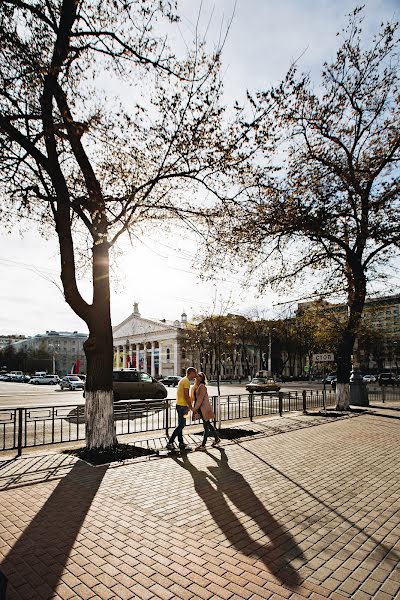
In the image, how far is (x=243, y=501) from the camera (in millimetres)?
5562

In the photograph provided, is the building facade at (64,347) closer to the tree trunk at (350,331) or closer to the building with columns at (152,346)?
the building with columns at (152,346)

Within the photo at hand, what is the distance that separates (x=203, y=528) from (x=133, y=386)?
18.0 metres

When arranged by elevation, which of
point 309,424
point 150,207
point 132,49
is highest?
point 132,49

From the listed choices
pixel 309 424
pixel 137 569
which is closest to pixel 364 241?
pixel 309 424

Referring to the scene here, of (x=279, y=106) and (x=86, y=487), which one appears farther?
(x=279, y=106)

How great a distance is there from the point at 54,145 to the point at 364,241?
45.0 feet

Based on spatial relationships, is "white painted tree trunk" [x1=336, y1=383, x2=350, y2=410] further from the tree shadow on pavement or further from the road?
the tree shadow on pavement

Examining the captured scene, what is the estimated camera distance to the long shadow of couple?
12.5 ft

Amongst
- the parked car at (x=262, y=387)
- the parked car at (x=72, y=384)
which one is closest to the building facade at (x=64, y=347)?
the parked car at (x=72, y=384)

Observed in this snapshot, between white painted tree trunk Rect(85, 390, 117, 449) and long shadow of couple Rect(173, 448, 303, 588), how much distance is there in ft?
6.75

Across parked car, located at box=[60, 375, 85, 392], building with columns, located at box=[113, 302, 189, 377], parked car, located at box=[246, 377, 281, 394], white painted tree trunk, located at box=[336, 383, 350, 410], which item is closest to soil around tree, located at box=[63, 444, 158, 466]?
white painted tree trunk, located at box=[336, 383, 350, 410]

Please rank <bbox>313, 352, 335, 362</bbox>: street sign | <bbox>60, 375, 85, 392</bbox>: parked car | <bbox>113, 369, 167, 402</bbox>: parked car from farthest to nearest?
<bbox>60, 375, 85, 392</bbox>: parked car < <bbox>113, 369, 167, 402</bbox>: parked car < <bbox>313, 352, 335, 362</bbox>: street sign

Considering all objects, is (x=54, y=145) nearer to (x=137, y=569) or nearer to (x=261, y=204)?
(x=261, y=204)

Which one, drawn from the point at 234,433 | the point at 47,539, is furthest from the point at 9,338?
the point at 47,539
